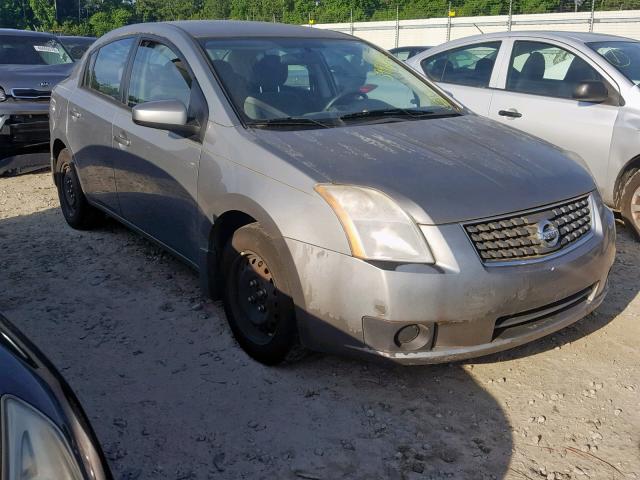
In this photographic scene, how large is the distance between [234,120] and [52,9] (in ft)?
217

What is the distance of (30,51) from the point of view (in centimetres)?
939

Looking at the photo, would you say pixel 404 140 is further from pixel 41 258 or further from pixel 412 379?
pixel 41 258

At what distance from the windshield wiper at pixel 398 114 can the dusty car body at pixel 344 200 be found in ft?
0.05

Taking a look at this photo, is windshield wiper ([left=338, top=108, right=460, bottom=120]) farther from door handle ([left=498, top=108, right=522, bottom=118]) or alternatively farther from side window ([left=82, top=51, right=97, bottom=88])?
side window ([left=82, top=51, right=97, bottom=88])

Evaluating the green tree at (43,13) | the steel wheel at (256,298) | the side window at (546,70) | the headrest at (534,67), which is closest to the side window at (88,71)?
the steel wheel at (256,298)

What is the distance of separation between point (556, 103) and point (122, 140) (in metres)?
3.55

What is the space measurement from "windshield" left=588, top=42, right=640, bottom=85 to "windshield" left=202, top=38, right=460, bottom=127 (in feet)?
6.62

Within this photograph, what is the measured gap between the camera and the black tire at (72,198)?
533 centimetres

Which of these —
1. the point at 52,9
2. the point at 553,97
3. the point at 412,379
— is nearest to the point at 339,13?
the point at 52,9

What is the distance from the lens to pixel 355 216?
9.12ft

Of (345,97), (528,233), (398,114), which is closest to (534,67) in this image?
(398,114)

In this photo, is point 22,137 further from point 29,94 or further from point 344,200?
point 344,200

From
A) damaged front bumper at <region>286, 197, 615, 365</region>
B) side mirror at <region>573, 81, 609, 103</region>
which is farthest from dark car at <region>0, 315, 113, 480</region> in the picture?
side mirror at <region>573, 81, 609, 103</region>

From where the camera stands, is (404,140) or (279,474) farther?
(404,140)
